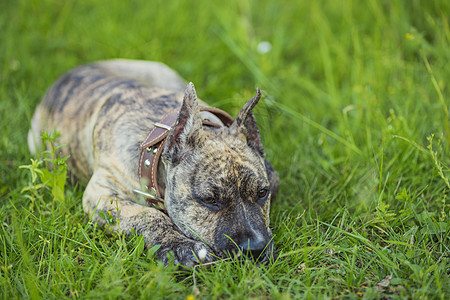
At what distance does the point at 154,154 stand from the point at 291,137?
6.11 ft

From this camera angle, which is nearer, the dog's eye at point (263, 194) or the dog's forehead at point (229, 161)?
the dog's forehead at point (229, 161)

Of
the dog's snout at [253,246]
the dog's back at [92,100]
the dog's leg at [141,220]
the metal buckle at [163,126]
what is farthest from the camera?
the dog's back at [92,100]

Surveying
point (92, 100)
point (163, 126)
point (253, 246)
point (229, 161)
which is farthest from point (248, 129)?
point (92, 100)

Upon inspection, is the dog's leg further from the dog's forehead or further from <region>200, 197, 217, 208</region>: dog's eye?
the dog's forehead

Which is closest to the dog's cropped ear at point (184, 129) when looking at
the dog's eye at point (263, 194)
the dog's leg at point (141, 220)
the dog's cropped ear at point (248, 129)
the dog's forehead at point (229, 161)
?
the dog's forehead at point (229, 161)

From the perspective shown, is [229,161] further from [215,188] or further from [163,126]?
[163,126]

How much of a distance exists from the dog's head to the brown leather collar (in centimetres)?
8

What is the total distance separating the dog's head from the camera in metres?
2.84

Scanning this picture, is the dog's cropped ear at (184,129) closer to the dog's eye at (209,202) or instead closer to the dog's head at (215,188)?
the dog's head at (215,188)

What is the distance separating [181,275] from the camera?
280 centimetres

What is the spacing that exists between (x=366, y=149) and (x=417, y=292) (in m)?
1.70

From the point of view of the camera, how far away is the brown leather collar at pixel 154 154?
3.11 meters

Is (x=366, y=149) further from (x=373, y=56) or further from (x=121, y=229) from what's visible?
(x=121, y=229)

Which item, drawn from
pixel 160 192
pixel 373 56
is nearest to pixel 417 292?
pixel 160 192
